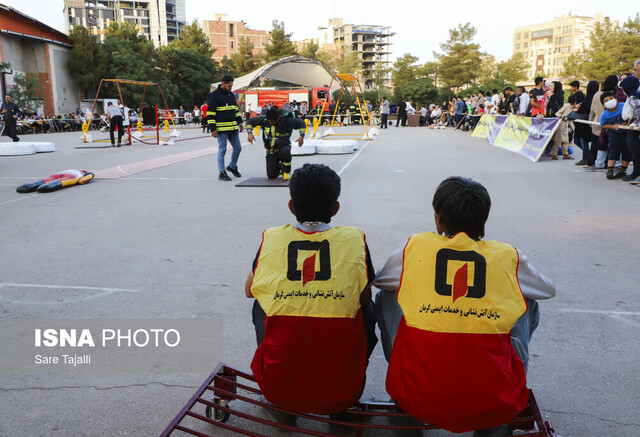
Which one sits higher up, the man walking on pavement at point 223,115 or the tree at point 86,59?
the tree at point 86,59

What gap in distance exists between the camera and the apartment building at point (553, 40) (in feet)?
463

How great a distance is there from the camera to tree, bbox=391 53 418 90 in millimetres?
64812

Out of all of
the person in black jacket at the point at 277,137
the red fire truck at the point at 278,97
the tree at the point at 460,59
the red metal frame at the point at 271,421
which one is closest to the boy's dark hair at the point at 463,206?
the red metal frame at the point at 271,421

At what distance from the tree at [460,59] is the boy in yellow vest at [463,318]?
6060 centimetres

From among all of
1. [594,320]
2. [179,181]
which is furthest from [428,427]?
[179,181]

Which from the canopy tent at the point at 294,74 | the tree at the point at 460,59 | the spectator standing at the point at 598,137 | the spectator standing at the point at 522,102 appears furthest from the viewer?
the tree at the point at 460,59

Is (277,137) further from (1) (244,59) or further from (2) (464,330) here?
(1) (244,59)

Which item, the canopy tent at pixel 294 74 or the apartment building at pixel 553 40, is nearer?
the canopy tent at pixel 294 74

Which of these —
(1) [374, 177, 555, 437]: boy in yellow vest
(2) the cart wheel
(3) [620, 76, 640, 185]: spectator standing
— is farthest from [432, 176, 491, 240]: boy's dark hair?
(3) [620, 76, 640, 185]: spectator standing

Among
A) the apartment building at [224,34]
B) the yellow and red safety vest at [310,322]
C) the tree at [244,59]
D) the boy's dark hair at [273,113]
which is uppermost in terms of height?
the apartment building at [224,34]

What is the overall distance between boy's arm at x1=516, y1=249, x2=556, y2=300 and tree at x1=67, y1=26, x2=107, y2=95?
4580 cm

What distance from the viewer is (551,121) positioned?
12.9m

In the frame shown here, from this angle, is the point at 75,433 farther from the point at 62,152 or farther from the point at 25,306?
the point at 62,152

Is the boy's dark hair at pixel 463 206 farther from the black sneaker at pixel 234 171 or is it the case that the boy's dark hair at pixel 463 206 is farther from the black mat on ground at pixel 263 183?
the black sneaker at pixel 234 171
